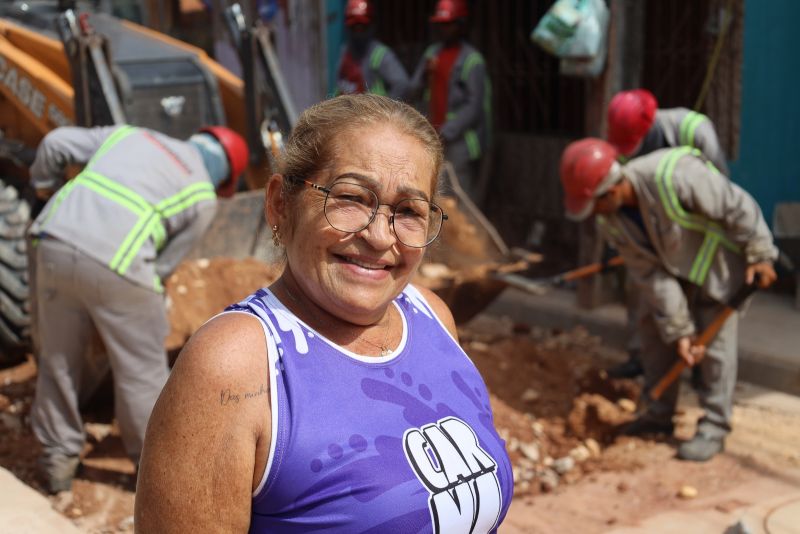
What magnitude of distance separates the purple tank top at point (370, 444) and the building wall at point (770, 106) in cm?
572

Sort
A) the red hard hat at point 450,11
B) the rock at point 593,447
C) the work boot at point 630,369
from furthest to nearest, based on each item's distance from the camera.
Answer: the red hard hat at point 450,11 → the work boot at point 630,369 → the rock at point 593,447

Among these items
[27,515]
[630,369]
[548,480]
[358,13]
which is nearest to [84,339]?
[27,515]

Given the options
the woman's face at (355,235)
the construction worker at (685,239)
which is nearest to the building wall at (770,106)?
the construction worker at (685,239)

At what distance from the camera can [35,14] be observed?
6.73m

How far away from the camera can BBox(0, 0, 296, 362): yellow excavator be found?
5.39 meters

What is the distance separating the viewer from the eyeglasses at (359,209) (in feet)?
5.75

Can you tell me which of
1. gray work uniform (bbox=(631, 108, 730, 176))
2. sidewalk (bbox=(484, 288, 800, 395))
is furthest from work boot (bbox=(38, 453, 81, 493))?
sidewalk (bbox=(484, 288, 800, 395))

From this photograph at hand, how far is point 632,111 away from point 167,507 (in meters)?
4.17

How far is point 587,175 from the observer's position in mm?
4508

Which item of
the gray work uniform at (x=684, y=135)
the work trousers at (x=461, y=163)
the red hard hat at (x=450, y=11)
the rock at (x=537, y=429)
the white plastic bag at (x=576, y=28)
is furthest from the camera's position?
the work trousers at (x=461, y=163)

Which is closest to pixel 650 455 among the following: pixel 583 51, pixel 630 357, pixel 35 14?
pixel 630 357

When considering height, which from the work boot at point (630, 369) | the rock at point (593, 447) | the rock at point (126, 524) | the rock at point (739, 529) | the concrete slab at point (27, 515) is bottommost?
the work boot at point (630, 369)

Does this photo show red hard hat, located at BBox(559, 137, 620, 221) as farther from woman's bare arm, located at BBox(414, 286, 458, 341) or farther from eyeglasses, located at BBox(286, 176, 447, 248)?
eyeglasses, located at BBox(286, 176, 447, 248)

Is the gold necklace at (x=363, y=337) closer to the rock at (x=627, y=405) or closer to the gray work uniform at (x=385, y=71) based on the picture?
the rock at (x=627, y=405)
